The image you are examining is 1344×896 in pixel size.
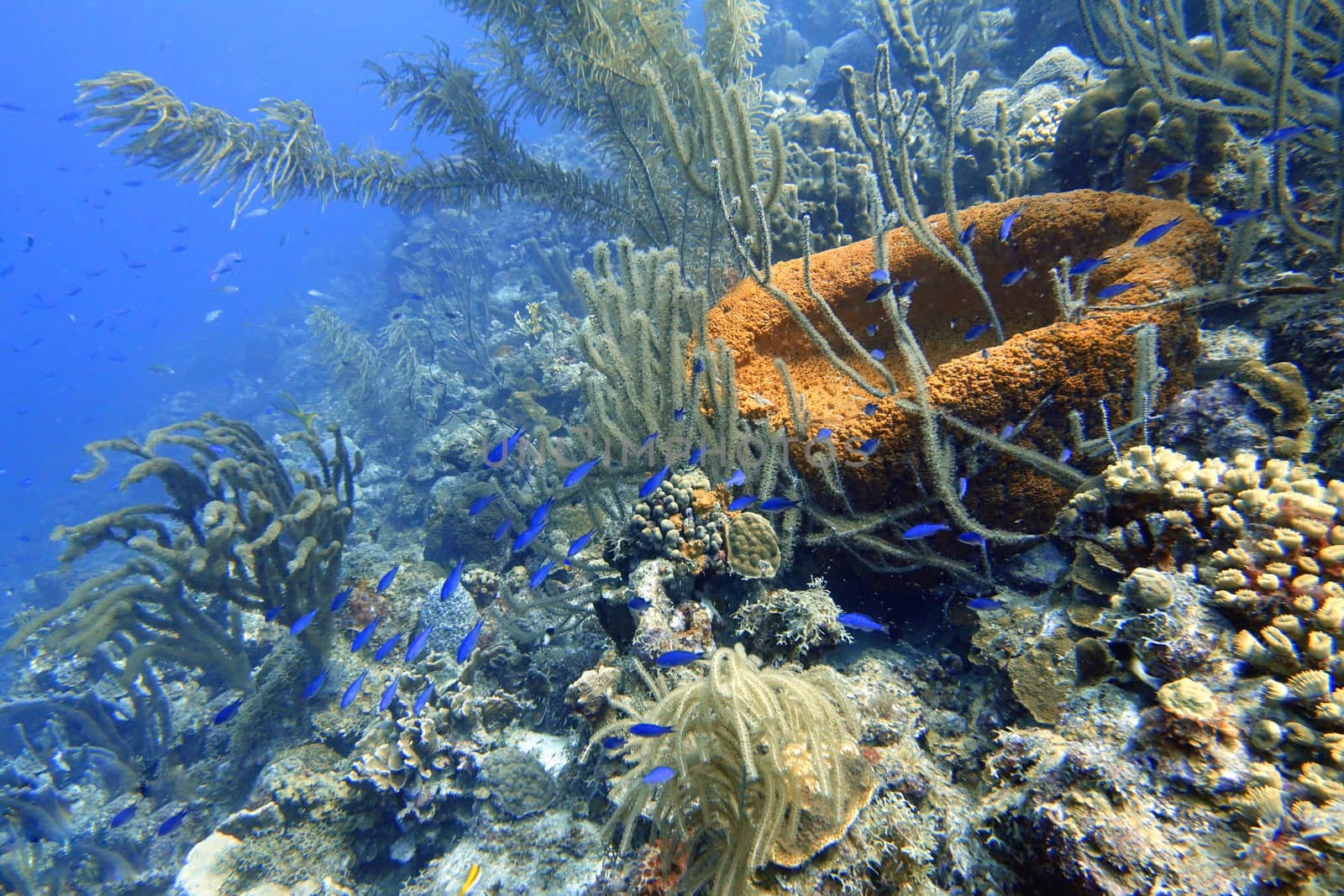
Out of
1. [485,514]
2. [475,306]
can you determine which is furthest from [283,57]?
[485,514]

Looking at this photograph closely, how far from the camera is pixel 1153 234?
10.4 feet

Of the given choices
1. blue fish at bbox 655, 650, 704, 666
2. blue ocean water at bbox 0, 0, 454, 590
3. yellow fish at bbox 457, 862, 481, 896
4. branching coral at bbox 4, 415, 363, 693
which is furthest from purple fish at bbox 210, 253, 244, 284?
blue fish at bbox 655, 650, 704, 666

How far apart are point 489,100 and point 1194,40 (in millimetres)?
8329

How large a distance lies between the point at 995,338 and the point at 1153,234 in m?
1.04

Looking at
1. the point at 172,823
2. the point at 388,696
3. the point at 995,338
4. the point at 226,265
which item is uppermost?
the point at 226,265

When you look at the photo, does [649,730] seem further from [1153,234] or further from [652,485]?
[1153,234]

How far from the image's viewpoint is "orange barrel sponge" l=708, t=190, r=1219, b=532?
2916 millimetres

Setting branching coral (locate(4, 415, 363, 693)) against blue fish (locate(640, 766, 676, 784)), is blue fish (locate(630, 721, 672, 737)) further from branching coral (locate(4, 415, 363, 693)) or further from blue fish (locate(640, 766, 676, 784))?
branching coral (locate(4, 415, 363, 693))

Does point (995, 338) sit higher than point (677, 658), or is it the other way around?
point (995, 338)

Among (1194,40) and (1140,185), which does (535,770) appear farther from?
(1194,40)

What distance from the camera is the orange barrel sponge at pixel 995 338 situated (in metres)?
2.92

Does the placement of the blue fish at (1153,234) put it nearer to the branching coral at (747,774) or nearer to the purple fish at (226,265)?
the branching coral at (747,774)

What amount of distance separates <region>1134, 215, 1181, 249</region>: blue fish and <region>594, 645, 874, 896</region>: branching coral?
3100mm

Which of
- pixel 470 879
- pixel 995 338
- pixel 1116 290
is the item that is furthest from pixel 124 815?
pixel 1116 290
